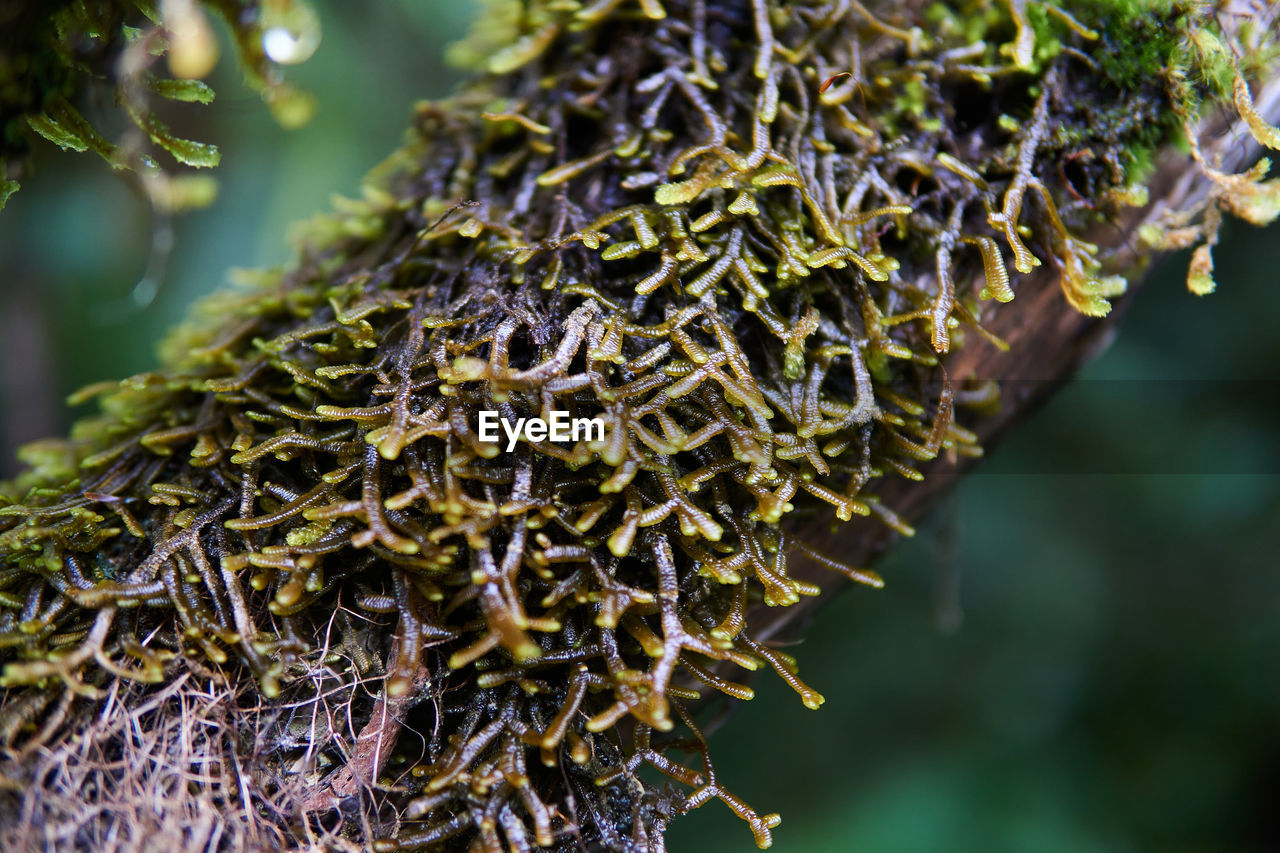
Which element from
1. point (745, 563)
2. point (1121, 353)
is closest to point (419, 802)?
point (745, 563)

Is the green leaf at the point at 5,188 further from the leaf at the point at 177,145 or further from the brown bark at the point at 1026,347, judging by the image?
the brown bark at the point at 1026,347

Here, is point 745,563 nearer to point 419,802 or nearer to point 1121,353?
point 419,802

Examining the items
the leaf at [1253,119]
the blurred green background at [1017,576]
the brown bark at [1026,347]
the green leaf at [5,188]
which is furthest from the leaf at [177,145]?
the leaf at [1253,119]

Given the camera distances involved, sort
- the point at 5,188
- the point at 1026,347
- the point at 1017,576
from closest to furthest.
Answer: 1. the point at 5,188
2. the point at 1026,347
3. the point at 1017,576

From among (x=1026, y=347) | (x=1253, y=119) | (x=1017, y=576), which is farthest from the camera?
(x=1017, y=576)

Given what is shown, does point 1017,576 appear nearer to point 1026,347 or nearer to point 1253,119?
point 1026,347

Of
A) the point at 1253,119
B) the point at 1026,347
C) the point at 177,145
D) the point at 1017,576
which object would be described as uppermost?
the point at 177,145

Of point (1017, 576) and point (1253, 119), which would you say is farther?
point (1017, 576)

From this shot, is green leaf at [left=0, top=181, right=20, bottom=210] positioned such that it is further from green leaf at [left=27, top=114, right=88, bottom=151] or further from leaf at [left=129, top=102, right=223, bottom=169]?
leaf at [left=129, top=102, right=223, bottom=169]

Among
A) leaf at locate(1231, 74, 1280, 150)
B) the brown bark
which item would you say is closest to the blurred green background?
the brown bark

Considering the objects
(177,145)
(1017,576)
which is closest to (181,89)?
(177,145)
